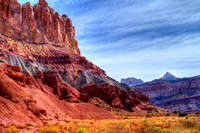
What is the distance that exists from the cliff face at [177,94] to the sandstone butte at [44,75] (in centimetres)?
4623

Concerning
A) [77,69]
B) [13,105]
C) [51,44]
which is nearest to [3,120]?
[13,105]

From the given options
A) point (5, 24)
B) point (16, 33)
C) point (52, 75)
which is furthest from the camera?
point (16, 33)

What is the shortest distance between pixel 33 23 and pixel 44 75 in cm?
3747

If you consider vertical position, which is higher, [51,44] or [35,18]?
[35,18]

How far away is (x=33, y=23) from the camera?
80.1 metres

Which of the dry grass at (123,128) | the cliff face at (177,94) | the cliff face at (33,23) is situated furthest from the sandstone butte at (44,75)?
the cliff face at (177,94)

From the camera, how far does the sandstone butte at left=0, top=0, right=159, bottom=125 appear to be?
25688 mm

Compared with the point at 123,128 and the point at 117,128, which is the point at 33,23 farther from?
the point at 117,128

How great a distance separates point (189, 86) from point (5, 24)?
508ft

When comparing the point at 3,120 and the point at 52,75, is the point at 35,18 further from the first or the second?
the point at 3,120

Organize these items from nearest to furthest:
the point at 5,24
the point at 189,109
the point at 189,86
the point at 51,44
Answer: the point at 5,24
the point at 51,44
the point at 189,109
the point at 189,86

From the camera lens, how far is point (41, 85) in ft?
160

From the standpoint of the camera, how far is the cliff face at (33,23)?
69188 millimetres

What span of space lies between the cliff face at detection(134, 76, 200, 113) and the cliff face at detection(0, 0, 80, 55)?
3422 inches
